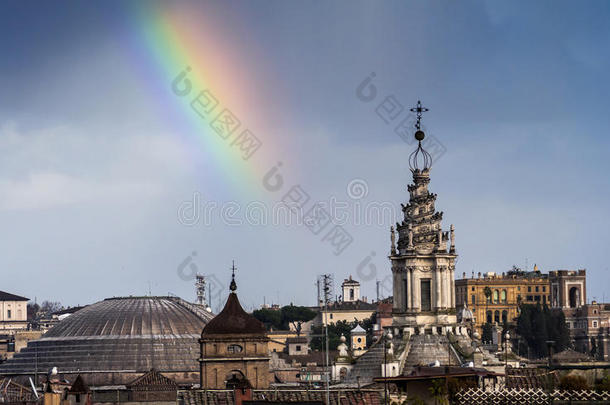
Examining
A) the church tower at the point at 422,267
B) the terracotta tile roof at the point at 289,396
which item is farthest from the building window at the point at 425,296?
the terracotta tile roof at the point at 289,396

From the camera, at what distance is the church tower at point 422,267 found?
475 feet

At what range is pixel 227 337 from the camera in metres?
141

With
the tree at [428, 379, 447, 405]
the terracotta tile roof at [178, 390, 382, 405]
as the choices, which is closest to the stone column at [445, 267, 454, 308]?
the terracotta tile roof at [178, 390, 382, 405]

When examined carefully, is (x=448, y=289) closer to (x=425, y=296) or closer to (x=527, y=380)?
(x=425, y=296)

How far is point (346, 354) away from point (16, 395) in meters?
27.5

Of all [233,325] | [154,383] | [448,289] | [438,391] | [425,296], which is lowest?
[154,383]

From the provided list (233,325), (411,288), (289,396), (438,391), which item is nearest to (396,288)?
(411,288)

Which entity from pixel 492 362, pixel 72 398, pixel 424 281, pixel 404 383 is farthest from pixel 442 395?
pixel 424 281

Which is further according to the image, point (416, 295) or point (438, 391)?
point (416, 295)

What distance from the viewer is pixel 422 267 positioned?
14600 centimetres

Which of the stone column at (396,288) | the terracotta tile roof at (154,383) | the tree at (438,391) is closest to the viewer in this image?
the tree at (438,391)

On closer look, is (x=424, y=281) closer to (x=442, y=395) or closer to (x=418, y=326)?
(x=418, y=326)

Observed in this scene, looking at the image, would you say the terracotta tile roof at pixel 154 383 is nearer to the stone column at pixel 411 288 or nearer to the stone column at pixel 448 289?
the stone column at pixel 411 288

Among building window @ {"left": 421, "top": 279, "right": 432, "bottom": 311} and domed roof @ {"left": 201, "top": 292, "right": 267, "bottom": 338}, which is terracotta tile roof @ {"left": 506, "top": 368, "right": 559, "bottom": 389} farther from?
domed roof @ {"left": 201, "top": 292, "right": 267, "bottom": 338}
